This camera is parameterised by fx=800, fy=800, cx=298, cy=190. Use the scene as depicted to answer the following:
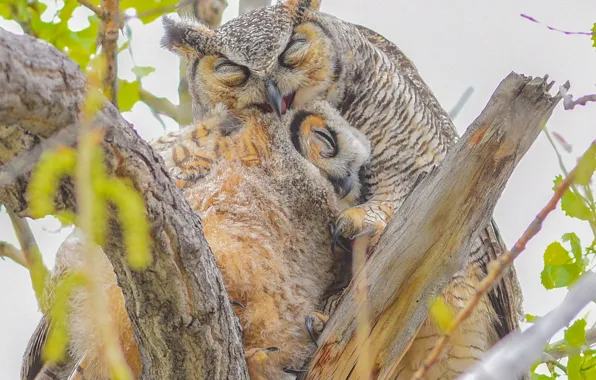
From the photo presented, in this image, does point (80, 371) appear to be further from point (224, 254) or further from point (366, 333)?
point (366, 333)

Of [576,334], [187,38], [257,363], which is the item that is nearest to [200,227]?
[257,363]

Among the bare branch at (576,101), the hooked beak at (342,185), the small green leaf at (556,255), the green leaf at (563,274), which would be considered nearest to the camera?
the bare branch at (576,101)

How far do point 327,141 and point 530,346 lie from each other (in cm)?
152

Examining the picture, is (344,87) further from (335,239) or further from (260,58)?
(335,239)

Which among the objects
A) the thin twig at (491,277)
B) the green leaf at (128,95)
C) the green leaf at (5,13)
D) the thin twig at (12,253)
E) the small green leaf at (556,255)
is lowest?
the thin twig at (12,253)

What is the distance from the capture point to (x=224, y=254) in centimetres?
217

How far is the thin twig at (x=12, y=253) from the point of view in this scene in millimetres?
3395

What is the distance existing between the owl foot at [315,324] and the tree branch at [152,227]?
1.02ft

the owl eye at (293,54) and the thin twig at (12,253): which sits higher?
the owl eye at (293,54)

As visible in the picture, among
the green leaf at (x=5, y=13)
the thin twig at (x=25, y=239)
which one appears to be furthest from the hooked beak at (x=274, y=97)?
the thin twig at (x=25, y=239)

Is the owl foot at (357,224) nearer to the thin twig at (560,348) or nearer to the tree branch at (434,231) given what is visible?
the tree branch at (434,231)

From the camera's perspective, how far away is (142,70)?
3062mm

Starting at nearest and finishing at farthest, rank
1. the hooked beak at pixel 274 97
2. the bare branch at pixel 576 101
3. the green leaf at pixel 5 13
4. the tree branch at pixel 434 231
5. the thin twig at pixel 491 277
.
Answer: the thin twig at pixel 491 277, the bare branch at pixel 576 101, the tree branch at pixel 434 231, the hooked beak at pixel 274 97, the green leaf at pixel 5 13

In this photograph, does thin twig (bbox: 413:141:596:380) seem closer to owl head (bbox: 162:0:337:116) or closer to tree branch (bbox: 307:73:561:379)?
tree branch (bbox: 307:73:561:379)
